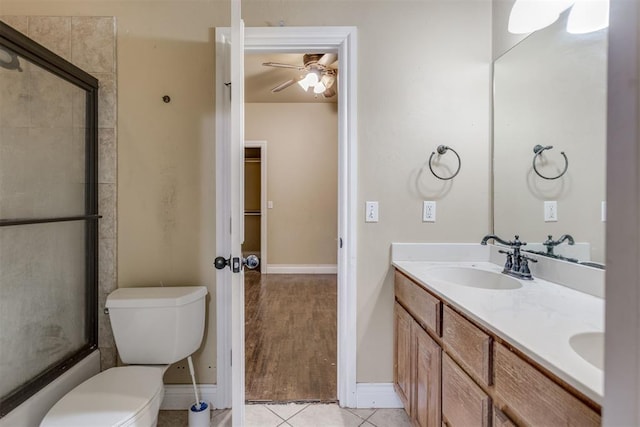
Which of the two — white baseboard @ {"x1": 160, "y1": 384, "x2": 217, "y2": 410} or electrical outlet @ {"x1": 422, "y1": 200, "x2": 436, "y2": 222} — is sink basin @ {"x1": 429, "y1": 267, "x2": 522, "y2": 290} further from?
white baseboard @ {"x1": 160, "y1": 384, "x2": 217, "y2": 410}

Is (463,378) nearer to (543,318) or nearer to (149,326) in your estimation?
(543,318)

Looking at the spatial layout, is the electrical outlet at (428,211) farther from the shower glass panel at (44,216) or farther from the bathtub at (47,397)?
the bathtub at (47,397)

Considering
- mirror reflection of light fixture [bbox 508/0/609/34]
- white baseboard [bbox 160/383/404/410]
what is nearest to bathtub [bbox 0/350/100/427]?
white baseboard [bbox 160/383/404/410]

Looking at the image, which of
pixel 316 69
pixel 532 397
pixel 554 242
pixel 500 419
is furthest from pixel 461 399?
pixel 316 69

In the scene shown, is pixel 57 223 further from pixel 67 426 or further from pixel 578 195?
pixel 578 195

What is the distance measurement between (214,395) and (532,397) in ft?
5.27

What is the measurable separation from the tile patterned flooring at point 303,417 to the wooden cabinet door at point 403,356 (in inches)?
6.2

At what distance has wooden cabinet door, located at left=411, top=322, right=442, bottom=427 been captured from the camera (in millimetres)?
1178

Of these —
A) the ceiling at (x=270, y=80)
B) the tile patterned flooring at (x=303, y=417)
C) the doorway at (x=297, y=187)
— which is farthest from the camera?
the doorway at (x=297, y=187)

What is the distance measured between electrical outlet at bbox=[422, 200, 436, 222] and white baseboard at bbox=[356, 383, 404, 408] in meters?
1.01

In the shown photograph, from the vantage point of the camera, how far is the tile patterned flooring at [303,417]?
A: 1.58 m

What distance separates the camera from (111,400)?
1155 millimetres

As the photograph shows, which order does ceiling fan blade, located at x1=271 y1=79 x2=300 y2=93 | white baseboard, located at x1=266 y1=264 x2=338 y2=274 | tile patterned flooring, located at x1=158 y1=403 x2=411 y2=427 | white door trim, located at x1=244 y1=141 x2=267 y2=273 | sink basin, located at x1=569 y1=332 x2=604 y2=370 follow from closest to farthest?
sink basin, located at x1=569 y1=332 x2=604 y2=370 < tile patterned flooring, located at x1=158 y1=403 x2=411 y2=427 < ceiling fan blade, located at x1=271 y1=79 x2=300 y2=93 < white door trim, located at x1=244 y1=141 x2=267 y2=273 < white baseboard, located at x1=266 y1=264 x2=338 y2=274

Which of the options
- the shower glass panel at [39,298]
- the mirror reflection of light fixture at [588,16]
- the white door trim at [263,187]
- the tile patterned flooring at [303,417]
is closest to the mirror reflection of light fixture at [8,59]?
the shower glass panel at [39,298]
